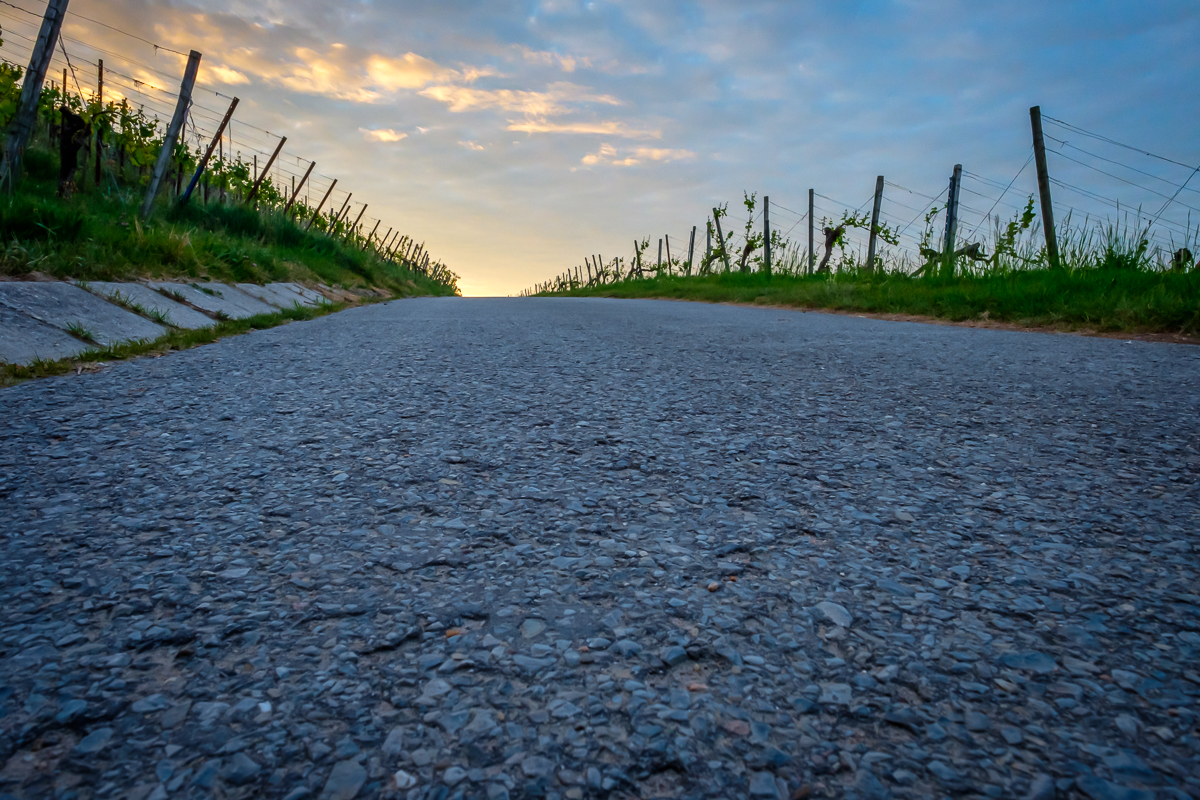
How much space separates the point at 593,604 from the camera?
126 centimetres

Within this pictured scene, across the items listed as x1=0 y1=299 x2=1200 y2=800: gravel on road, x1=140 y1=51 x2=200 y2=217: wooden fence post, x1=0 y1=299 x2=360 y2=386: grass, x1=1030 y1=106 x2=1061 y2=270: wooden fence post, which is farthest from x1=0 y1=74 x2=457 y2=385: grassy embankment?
x1=1030 y1=106 x2=1061 y2=270: wooden fence post

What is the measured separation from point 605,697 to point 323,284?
11.2 meters

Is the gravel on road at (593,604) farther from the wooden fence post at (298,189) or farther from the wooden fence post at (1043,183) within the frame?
the wooden fence post at (298,189)

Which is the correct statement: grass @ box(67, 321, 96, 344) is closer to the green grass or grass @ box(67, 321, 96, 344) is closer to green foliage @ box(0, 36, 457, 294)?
the green grass

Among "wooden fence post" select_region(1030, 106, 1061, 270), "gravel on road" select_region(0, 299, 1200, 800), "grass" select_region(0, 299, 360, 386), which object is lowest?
"gravel on road" select_region(0, 299, 1200, 800)

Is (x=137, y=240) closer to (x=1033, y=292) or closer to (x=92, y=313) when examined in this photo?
(x=92, y=313)

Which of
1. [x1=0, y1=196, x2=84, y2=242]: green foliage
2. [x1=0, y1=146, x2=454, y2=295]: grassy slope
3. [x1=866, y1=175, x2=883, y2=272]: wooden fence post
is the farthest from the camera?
[x1=866, y1=175, x2=883, y2=272]: wooden fence post

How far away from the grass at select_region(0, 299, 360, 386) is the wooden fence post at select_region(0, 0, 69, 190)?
3795mm

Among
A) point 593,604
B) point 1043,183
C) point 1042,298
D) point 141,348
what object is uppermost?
point 1043,183

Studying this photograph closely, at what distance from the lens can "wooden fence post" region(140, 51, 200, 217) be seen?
9.18 meters

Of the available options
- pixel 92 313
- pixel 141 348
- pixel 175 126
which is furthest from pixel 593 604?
pixel 175 126

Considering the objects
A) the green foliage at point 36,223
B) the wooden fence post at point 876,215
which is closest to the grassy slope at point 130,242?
the green foliage at point 36,223

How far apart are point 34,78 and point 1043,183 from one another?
12.7 metres

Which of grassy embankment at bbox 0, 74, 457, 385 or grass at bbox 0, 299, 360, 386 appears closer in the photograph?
grass at bbox 0, 299, 360, 386
